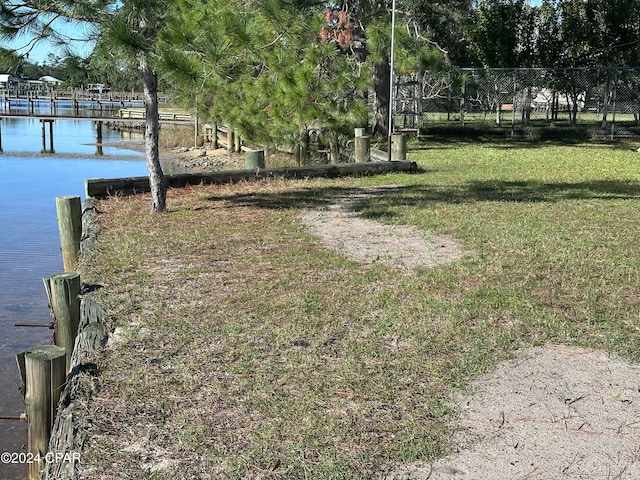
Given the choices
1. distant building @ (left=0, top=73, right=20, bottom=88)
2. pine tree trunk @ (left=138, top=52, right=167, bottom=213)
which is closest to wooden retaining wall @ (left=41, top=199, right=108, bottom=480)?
pine tree trunk @ (left=138, top=52, right=167, bottom=213)

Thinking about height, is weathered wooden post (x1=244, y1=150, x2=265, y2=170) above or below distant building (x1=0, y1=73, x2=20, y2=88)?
below

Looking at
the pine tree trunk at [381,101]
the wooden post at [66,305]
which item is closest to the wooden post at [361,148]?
the pine tree trunk at [381,101]

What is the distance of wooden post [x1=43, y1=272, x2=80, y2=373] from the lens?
504cm

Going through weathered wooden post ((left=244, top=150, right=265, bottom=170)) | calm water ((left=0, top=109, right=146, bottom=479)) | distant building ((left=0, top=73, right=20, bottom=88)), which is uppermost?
distant building ((left=0, top=73, right=20, bottom=88))

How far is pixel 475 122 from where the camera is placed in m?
26.2

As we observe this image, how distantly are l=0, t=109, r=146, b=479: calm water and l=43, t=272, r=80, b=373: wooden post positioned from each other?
0.84m

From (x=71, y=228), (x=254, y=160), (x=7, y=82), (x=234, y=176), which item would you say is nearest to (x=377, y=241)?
(x=71, y=228)

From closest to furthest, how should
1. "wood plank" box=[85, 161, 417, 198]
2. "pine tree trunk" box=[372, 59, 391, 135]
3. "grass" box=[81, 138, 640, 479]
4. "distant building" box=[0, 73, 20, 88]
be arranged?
"grass" box=[81, 138, 640, 479], "wood plank" box=[85, 161, 417, 198], "pine tree trunk" box=[372, 59, 391, 135], "distant building" box=[0, 73, 20, 88]

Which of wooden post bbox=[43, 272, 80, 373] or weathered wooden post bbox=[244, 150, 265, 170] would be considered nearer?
wooden post bbox=[43, 272, 80, 373]

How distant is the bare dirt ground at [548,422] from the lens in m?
3.13

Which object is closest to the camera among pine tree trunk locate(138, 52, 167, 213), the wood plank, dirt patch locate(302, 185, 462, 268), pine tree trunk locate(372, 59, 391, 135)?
dirt patch locate(302, 185, 462, 268)

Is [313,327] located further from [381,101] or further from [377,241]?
[381,101]

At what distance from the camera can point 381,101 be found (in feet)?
69.7

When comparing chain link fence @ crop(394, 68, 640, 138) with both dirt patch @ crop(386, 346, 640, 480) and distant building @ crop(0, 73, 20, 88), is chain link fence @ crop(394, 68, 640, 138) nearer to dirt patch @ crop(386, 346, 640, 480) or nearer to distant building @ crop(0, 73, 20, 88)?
dirt patch @ crop(386, 346, 640, 480)
